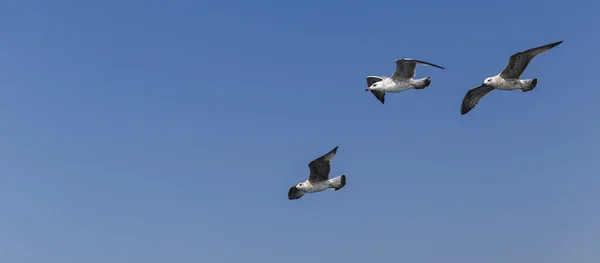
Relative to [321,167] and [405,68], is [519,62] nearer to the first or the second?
[405,68]

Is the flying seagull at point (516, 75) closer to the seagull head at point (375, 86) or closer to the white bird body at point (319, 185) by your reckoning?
the seagull head at point (375, 86)

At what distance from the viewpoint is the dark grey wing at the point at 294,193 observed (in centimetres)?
3975

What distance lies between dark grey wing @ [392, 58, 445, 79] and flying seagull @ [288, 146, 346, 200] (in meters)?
4.96

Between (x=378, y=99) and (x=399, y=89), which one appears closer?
(x=399, y=89)

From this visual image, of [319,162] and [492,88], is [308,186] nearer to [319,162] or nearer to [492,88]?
[319,162]

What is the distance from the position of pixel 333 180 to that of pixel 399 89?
5.55 metres

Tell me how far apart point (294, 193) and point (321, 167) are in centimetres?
267

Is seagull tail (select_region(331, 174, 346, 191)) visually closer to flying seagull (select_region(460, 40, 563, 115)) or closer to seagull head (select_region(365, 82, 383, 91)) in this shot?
seagull head (select_region(365, 82, 383, 91))

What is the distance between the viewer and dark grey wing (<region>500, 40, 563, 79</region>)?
115 feet

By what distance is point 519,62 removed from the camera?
118 feet

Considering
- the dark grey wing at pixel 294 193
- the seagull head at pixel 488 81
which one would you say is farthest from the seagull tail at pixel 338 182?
the seagull head at pixel 488 81

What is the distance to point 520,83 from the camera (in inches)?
1431

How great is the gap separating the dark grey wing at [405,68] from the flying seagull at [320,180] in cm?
496

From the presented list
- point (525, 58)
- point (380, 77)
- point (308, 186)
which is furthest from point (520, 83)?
point (308, 186)
